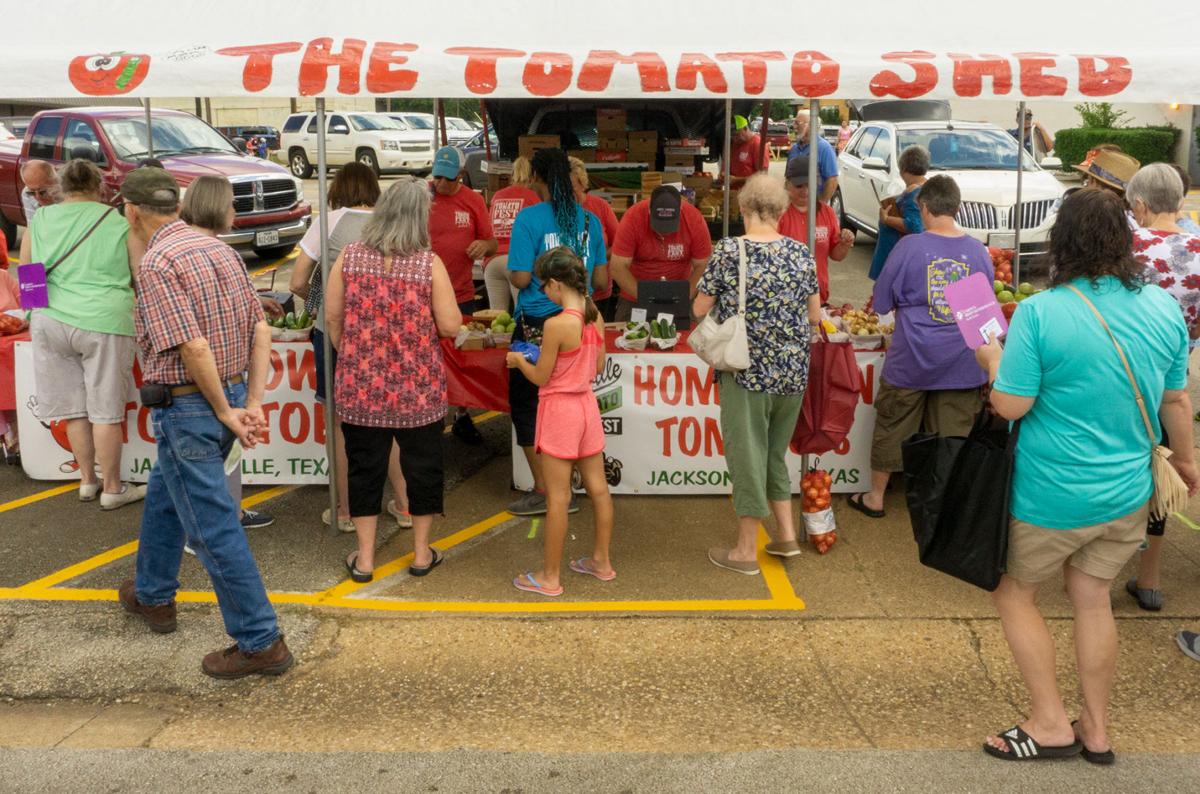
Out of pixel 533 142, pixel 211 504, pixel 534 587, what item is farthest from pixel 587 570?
pixel 533 142

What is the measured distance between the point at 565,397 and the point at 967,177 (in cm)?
1056

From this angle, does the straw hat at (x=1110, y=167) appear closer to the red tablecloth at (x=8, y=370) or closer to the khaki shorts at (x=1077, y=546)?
the khaki shorts at (x=1077, y=546)

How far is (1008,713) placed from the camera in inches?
162

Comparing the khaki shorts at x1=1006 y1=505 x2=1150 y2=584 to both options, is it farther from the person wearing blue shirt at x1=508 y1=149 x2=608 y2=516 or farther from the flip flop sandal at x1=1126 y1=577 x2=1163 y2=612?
the person wearing blue shirt at x1=508 y1=149 x2=608 y2=516

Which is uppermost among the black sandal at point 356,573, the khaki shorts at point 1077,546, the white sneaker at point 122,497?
the khaki shorts at point 1077,546

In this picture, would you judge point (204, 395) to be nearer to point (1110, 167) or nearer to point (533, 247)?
point (533, 247)

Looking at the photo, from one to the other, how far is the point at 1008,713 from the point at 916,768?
2.01 ft

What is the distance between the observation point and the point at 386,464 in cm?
509

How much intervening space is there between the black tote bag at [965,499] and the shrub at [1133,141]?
2528 centimetres

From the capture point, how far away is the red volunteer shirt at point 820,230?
7.21m

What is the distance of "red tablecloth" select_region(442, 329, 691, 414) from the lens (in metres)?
6.28

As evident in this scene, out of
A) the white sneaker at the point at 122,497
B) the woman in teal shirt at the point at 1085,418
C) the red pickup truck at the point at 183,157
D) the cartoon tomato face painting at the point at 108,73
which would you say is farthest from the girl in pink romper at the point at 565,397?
the red pickup truck at the point at 183,157

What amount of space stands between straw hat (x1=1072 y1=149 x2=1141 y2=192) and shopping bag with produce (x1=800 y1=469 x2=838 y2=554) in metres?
2.06

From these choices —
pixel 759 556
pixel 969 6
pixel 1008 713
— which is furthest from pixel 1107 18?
pixel 1008 713
